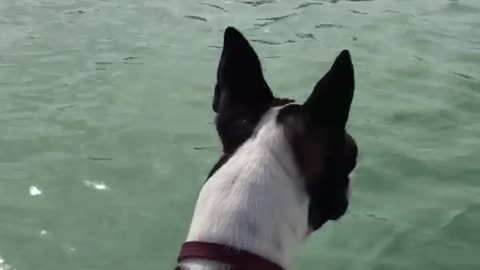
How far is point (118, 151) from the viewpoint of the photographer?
594cm

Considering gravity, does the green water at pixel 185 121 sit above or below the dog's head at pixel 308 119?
below

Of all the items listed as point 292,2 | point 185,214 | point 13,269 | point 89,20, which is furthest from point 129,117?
point 292,2

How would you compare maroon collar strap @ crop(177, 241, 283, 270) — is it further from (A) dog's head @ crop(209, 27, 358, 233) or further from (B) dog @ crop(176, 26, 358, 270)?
(A) dog's head @ crop(209, 27, 358, 233)

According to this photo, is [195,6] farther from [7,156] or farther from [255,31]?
[7,156]

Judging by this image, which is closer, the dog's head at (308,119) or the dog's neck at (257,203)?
the dog's neck at (257,203)

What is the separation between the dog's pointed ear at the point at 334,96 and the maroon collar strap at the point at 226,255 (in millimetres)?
497

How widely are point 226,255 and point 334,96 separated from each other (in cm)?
61

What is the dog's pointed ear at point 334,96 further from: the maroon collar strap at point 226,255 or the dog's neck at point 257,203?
the maroon collar strap at point 226,255

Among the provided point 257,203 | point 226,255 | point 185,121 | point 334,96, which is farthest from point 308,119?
point 185,121

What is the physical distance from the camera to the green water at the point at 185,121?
16.5 ft

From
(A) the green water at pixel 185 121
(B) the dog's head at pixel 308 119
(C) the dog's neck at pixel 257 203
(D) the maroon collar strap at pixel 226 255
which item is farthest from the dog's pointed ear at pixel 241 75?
(A) the green water at pixel 185 121

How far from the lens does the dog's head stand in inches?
110

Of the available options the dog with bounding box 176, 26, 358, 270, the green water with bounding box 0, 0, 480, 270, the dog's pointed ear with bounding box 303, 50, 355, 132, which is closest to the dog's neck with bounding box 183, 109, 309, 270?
the dog with bounding box 176, 26, 358, 270

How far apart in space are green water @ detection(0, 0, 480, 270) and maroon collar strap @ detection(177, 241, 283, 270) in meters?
2.25
